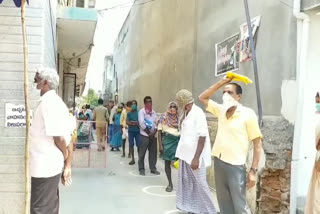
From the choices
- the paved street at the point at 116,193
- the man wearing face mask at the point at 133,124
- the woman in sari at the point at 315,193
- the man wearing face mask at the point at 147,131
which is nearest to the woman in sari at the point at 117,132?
the man wearing face mask at the point at 133,124

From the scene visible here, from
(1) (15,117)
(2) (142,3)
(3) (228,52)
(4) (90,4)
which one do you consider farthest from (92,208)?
(2) (142,3)

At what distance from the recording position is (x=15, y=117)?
426 centimetres

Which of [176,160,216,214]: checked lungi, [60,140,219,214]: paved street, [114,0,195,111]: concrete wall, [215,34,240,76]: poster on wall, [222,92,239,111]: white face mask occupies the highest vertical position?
[114,0,195,111]: concrete wall

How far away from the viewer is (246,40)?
225 inches

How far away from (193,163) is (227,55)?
241 cm

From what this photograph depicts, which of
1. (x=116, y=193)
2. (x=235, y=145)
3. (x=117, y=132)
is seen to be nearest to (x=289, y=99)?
(x=235, y=145)

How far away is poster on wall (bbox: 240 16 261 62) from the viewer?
5496 mm

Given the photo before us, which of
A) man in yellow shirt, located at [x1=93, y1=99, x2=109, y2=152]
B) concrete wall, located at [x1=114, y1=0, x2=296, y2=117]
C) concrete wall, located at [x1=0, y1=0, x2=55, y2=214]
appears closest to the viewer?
concrete wall, located at [x1=0, y1=0, x2=55, y2=214]

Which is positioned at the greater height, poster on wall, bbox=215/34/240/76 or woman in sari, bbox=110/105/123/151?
poster on wall, bbox=215/34/240/76

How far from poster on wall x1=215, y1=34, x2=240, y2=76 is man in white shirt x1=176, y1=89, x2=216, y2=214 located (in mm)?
1479

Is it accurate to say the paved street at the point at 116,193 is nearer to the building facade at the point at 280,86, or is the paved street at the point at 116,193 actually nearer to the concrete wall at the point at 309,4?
the building facade at the point at 280,86

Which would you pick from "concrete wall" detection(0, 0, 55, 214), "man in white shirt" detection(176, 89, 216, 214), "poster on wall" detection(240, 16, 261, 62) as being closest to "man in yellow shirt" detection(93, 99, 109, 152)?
"poster on wall" detection(240, 16, 261, 62)

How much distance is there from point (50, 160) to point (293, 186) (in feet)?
9.35

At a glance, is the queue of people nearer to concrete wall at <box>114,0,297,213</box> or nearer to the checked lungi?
the checked lungi
